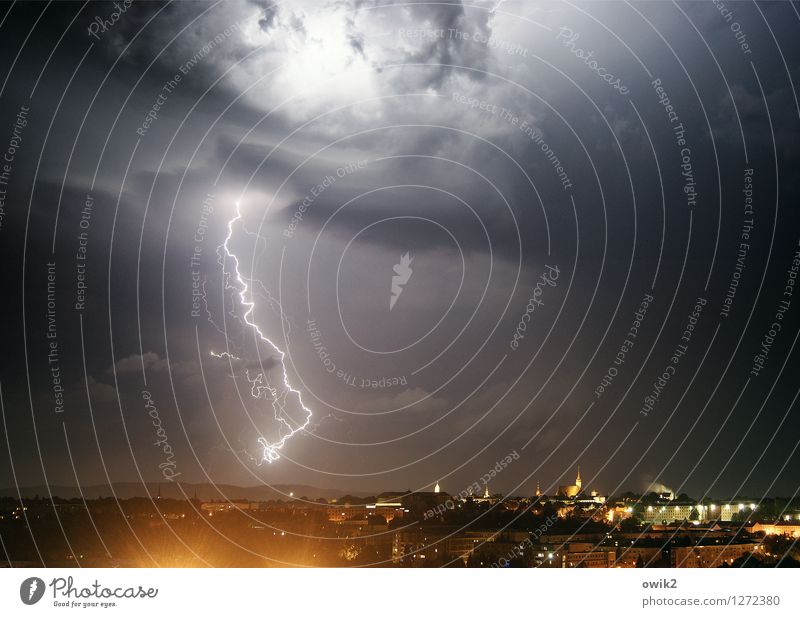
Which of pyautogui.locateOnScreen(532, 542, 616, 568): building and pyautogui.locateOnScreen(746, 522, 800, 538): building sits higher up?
pyautogui.locateOnScreen(532, 542, 616, 568): building

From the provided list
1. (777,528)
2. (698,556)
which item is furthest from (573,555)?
(777,528)

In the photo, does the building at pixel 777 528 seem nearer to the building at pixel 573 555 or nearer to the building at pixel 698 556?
the building at pixel 698 556

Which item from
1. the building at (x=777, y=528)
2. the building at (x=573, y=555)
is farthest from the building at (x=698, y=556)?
the building at (x=777, y=528)

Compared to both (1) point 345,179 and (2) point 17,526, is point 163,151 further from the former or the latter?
(2) point 17,526

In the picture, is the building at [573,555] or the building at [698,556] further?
the building at [698,556]

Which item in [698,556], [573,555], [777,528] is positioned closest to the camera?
[573,555]

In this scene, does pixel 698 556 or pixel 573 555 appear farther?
pixel 698 556

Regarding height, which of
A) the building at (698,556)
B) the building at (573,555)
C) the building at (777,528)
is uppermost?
the building at (573,555)

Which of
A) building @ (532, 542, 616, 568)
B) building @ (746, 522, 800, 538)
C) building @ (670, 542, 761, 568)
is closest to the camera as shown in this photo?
building @ (532, 542, 616, 568)

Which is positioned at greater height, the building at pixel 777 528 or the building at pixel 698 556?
the building at pixel 698 556

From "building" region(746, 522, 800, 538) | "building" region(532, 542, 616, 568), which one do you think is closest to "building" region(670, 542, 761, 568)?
"building" region(532, 542, 616, 568)

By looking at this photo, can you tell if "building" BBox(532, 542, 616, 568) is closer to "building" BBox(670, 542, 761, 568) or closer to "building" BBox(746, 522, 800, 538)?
"building" BBox(670, 542, 761, 568)

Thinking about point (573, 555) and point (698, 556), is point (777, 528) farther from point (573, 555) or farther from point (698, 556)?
point (573, 555)
